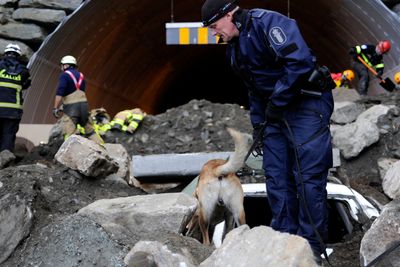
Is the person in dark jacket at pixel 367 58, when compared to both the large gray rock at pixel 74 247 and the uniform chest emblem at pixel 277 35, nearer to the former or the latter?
the uniform chest emblem at pixel 277 35

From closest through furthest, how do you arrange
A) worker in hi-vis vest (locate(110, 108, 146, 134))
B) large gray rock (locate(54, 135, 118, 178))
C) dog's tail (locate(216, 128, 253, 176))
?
dog's tail (locate(216, 128, 253, 176))
large gray rock (locate(54, 135, 118, 178))
worker in hi-vis vest (locate(110, 108, 146, 134))

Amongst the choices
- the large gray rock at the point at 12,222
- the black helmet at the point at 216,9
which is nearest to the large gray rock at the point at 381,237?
the black helmet at the point at 216,9

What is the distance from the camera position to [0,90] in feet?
30.4

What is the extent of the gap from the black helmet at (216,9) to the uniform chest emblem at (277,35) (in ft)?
1.03

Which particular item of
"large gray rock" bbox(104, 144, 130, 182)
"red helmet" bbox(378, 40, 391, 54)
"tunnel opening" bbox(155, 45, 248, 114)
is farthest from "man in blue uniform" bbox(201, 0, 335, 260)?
"tunnel opening" bbox(155, 45, 248, 114)

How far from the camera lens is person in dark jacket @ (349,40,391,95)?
37.3 ft

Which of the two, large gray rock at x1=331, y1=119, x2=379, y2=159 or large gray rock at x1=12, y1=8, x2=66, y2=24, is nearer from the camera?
large gray rock at x1=331, y1=119, x2=379, y2=159

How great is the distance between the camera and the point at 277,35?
13.4 feet

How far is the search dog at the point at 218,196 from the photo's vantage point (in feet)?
16.7

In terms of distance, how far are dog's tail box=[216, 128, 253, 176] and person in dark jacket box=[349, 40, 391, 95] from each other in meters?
6.93

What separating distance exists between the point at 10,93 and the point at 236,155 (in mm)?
5275

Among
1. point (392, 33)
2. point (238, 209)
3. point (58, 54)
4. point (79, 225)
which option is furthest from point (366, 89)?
point (79, 225)

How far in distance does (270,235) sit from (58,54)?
29.9 feet

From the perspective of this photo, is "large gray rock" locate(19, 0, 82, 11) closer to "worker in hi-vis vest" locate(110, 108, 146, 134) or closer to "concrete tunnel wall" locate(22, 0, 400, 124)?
"concrete tunnel wall" locate(22, 0, 400, 124)
